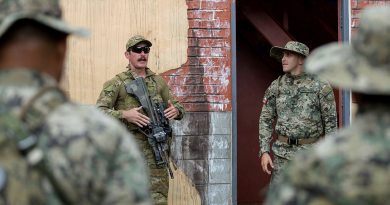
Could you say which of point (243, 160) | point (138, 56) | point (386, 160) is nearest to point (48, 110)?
point (386, 160)

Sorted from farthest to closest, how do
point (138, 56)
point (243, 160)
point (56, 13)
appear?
1. point (243, 160)
2. point (138, 56)
3. point (56, 13)

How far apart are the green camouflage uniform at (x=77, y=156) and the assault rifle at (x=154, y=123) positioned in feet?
14.8

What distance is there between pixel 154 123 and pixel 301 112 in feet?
4.67

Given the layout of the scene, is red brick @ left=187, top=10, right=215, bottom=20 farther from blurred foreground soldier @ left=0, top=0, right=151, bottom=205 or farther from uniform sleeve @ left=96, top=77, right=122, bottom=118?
blurred foreground soldier @ left=0, top=0, right=151, bottom=205

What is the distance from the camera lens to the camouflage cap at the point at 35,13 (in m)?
2.90

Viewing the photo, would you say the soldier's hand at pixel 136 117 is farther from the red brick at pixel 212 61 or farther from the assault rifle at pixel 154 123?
the red brick at pixel 212 61

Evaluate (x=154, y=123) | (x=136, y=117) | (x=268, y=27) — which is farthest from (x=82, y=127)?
(x=268, y=27)

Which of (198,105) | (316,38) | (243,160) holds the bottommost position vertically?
(243,160)

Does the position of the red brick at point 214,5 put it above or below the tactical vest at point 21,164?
above

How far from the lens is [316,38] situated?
1142cm

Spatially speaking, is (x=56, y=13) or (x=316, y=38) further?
(x=316, y=38)

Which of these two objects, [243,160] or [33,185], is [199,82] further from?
[33,185]

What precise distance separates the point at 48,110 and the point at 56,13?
14.2 inches

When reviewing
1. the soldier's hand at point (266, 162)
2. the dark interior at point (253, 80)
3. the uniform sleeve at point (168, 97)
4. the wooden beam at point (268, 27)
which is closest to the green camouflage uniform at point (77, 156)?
→ the uniform sleeve at point (168, 97)
